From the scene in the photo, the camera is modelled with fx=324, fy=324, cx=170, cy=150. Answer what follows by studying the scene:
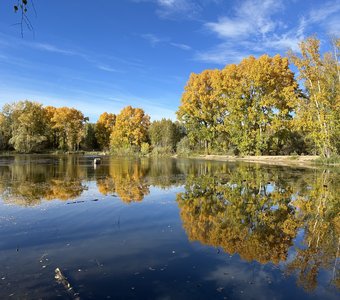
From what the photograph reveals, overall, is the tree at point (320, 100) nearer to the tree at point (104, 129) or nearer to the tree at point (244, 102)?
the tree at point (244, 102)

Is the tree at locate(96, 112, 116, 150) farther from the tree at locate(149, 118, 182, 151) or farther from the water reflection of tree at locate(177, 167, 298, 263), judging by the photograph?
the water reflection of tree at locate(177, 167, 298, 263)

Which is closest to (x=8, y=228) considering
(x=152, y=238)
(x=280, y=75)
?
(x=152, y=238)

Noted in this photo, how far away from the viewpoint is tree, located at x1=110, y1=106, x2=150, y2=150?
230 ft

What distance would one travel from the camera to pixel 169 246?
7578 mm

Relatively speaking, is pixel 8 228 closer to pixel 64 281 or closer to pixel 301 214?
pixel 64 281

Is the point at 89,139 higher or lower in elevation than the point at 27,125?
lower

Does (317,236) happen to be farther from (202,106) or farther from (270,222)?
(202,106)

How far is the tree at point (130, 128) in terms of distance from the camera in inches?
2761

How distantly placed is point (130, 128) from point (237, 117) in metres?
31.1

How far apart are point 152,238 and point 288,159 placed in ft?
111

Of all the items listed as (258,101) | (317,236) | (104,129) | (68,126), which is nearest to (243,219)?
(317,236)

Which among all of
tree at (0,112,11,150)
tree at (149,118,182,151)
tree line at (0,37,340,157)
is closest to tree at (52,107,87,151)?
tree line at (0,37,340,157)

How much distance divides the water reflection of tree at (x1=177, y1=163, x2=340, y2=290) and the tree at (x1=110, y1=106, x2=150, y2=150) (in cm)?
5426

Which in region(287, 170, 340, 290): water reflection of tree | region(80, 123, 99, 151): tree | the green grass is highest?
region(80, 123, 99, 151): tree
